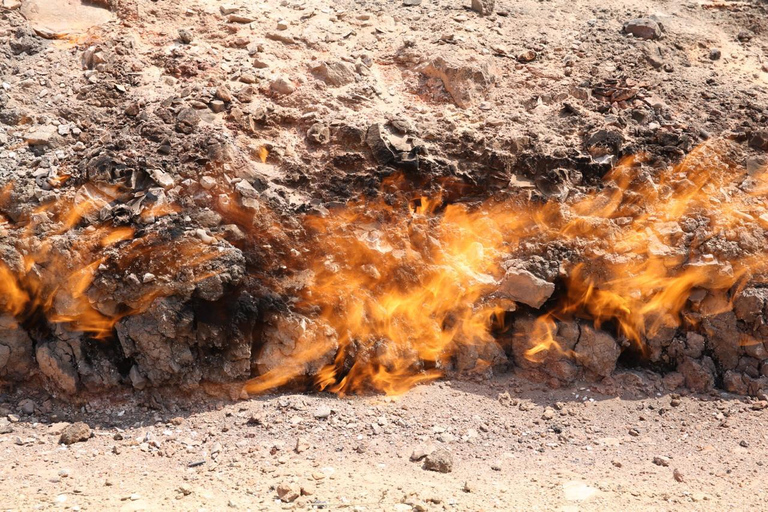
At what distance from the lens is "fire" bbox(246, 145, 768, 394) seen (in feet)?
23.1

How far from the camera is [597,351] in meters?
7.21

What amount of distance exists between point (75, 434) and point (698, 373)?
5875 mm

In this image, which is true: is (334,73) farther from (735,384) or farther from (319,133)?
(735,384)

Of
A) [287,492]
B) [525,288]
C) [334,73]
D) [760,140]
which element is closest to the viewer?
[287,492]

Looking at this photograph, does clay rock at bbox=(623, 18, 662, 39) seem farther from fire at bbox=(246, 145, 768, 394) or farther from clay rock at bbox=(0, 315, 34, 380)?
clay rock at bbox=(0, 315, 34, 380)

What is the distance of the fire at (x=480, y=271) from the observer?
7035 millimetres

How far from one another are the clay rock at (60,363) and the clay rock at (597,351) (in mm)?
4814

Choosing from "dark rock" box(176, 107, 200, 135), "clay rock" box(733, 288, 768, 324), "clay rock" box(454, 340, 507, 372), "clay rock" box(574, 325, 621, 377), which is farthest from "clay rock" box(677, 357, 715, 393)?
"dark rock" box(176, 107, 200, 135)

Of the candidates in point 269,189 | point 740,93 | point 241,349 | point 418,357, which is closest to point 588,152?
point 740,93

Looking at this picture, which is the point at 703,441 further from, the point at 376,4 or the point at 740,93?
the point at 376,4

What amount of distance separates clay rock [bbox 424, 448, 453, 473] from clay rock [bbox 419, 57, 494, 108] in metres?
3.74

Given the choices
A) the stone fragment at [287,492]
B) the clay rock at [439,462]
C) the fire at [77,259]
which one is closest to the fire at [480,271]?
the clay rock at [439,462]

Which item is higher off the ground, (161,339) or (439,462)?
(161,339)

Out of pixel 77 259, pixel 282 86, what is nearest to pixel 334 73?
pixel 282 86
